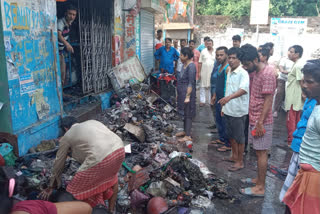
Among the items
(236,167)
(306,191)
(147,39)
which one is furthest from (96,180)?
(147,39)

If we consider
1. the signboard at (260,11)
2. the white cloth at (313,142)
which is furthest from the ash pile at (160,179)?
the signboard at (260,11)

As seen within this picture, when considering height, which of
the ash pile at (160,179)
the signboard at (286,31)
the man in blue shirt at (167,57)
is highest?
the signboard at (286,31)

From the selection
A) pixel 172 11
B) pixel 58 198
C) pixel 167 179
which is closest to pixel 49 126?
pixel 58 198

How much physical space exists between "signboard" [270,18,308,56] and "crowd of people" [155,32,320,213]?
8.14m

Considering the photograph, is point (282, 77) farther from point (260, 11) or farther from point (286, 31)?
point (286, 31)

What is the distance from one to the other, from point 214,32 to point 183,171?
14.0 meters

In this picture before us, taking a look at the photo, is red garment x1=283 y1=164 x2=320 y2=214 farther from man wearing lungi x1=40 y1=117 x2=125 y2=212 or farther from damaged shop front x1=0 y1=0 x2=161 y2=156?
damaged shop front x1=0 y1=0 x2=161 y2=156

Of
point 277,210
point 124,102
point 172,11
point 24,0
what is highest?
point 172,11

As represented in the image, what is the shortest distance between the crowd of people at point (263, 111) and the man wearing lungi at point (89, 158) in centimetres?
172

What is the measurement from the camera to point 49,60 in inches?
174

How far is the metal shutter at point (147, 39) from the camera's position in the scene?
9.89 meters

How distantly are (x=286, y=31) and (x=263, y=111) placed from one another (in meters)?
13.0

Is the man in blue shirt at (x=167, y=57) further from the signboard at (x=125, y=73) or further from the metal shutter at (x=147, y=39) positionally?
the signboard at (x=125, y=73)

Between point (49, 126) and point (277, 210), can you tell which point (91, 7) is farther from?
point (277, 210)
